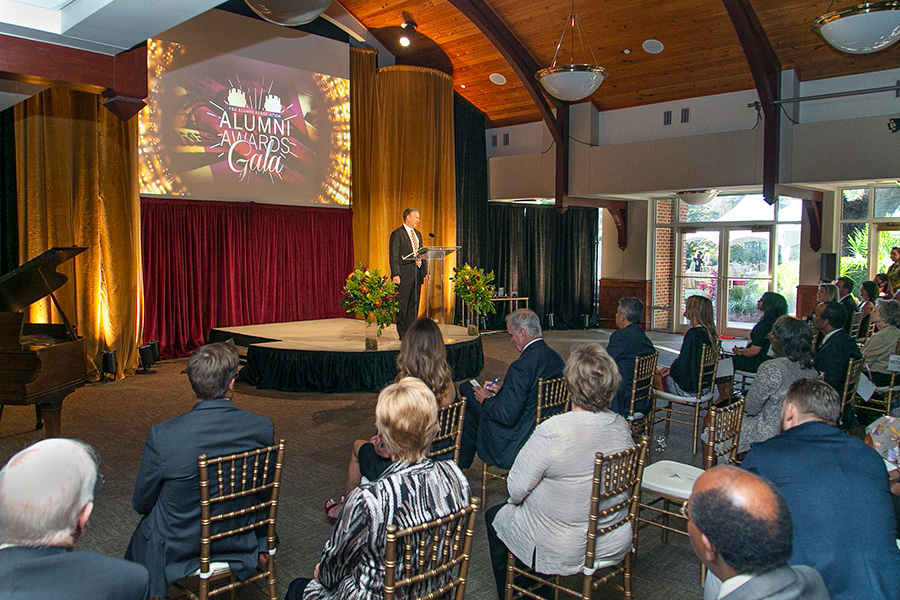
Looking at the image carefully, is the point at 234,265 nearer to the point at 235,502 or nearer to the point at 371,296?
the point at 371,296

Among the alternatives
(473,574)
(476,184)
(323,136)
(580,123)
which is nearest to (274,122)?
(323,136)

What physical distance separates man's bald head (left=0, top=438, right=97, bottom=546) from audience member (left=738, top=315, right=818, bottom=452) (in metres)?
3.20

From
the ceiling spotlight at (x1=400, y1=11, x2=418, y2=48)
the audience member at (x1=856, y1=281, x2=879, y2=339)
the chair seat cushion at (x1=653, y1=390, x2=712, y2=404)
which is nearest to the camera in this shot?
the chair seat cushion at (x1=653, y1=390, x2=712, y2=404)

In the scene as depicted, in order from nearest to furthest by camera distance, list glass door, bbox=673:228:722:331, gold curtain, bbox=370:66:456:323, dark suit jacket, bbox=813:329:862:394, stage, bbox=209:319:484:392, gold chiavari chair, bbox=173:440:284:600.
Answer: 1. gold chiavari chair, bbox=173:440:284:600
2. dark suit jacket, bbox=813:329:862:394
3. stage, bbox=209:319:484:392
4. gold curtain, bbox=370:66:456:323
5. glass door, bbox=673:228:722:331

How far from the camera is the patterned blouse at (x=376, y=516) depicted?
6.17 feet

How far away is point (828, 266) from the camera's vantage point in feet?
35.6

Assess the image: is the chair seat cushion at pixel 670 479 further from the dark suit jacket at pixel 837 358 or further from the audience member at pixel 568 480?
the dark suit jacket at pixel 837 358

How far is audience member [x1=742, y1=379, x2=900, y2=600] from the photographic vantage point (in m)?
1.88

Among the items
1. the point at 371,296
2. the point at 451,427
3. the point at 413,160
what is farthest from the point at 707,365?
the point at 413,160

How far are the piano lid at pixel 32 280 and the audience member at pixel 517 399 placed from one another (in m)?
3.13

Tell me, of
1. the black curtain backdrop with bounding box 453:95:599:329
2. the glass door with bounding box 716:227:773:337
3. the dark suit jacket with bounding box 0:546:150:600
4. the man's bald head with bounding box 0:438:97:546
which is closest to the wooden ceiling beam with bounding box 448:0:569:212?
the black curtain backdrop with bounding box 453:95:599:329

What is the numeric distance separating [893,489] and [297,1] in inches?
173

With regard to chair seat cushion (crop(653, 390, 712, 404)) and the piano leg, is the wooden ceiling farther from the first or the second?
the piano leg

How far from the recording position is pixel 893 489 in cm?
276
